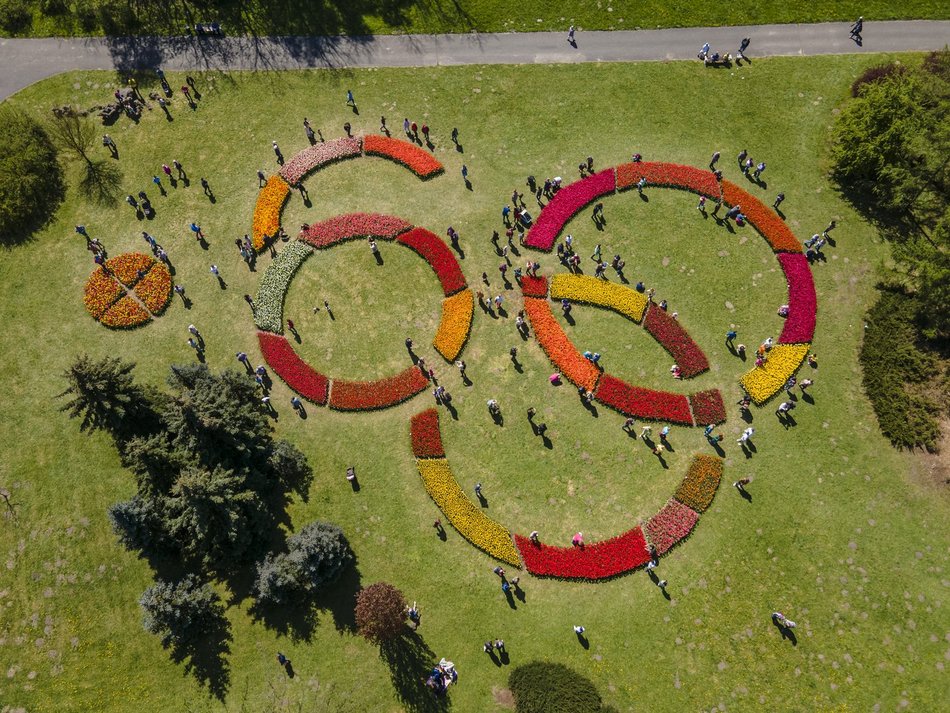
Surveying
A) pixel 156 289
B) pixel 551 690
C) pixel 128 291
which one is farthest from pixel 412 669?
pixel 128 291

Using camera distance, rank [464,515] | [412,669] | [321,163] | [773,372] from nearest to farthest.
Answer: [412,669], [464,515], [773,372], [321,163]

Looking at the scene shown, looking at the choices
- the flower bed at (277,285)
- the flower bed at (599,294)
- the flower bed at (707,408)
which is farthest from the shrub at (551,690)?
the flower bed at (277,285)

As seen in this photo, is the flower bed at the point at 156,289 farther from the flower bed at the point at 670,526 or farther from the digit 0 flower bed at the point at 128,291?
the flower bed at the point at 670,526

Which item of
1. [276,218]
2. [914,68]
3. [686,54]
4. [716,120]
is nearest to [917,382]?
[716,120]

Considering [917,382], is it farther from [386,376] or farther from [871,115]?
[386,376]

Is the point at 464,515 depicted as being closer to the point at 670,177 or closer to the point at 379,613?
the point at 379,613

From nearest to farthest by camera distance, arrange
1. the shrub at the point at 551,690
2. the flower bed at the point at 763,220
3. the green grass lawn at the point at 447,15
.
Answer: the shrub at the point at 551,690
the flower bed at the point at 763,220
the green grass lawn at the point at 447,15
